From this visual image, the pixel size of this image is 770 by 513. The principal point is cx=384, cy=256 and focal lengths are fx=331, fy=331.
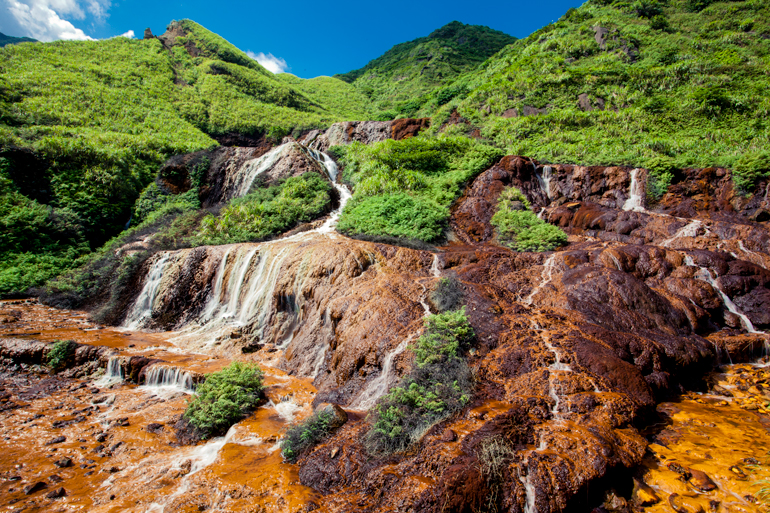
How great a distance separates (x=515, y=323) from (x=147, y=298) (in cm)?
1405

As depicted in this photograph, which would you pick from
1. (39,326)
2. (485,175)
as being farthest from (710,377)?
(39,326)

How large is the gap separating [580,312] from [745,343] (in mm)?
3941

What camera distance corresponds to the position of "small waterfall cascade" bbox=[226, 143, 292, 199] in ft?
71.4

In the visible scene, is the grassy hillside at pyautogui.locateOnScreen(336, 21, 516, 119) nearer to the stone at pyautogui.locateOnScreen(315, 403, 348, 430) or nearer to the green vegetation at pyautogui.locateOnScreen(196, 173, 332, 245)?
the green vegetation at pyautogui.locateOnScreen(196, 173, 332, 245)

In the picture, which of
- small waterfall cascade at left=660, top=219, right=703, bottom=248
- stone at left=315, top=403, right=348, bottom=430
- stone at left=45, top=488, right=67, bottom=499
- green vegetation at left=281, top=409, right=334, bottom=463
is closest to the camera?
stone at left=45, top=488, right=67, bottom=499

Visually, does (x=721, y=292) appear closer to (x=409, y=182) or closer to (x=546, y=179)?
(x=546, y=179)

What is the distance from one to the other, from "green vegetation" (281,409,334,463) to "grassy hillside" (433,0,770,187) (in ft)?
64.3

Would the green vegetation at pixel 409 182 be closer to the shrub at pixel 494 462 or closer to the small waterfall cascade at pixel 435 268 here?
the small waterfall cascade at pixel 435 268

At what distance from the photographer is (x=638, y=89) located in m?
26.9

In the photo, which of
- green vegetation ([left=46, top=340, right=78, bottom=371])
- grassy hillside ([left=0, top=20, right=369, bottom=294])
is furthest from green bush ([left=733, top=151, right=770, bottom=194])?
grassy hillside ([left=0, top=20, right=369, bottom=294])

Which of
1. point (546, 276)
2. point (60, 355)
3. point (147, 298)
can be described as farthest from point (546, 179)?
point (60, 355)

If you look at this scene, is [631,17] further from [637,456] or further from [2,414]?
[2,414]

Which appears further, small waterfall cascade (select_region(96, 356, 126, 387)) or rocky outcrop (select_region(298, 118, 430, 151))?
rocky outcrop (select_region(298, 118, 430, 151))

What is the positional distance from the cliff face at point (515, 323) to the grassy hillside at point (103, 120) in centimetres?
792
